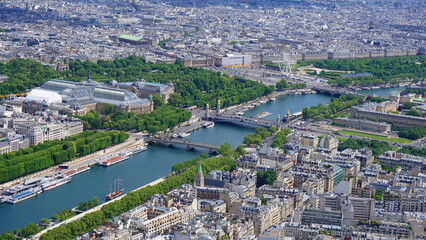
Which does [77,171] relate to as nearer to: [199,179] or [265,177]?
[199,179]

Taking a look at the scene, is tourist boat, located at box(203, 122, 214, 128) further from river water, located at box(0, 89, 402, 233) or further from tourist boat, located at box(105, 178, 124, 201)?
tourist boat, located at box(105, 178, 124, 201)

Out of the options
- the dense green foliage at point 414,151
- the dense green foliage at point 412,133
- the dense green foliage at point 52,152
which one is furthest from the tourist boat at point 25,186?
the dense green foliage at point 412,133

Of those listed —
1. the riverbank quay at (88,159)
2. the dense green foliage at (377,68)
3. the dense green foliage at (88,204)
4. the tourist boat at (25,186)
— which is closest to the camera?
the dense green foliage at (88,204)

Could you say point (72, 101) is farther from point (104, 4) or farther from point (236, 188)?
point (104, 4)

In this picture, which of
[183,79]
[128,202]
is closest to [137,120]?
[183,79]

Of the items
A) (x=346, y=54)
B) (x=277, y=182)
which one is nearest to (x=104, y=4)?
(x=346, y=54)

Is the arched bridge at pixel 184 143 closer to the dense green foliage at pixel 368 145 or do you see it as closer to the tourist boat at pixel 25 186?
the dense green foliage at pixel 368 145

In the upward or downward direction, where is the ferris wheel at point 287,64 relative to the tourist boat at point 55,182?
upward

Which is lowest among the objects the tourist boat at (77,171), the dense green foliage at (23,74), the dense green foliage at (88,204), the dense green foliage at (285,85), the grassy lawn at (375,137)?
the tourist boat at (77,171)
